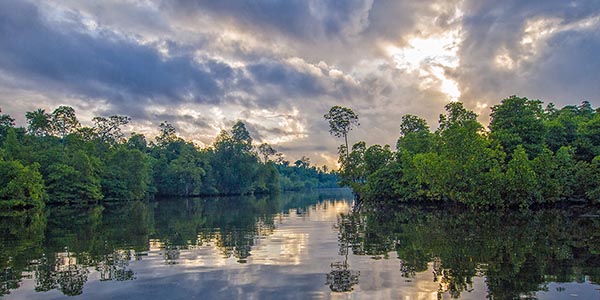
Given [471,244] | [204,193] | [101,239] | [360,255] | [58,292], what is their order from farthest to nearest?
[204,193] → [101,239] → [471,244] → [360,255] → [58,292]

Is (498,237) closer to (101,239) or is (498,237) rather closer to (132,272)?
(132,272)

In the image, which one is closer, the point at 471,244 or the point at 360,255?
the point at 360,255

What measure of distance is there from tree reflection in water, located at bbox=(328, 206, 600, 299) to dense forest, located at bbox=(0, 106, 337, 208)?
53414mm

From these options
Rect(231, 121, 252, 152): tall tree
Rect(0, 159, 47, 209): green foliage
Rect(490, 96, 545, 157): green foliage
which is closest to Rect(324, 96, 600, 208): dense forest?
Rect(490, 96, 545, 157): green foliage

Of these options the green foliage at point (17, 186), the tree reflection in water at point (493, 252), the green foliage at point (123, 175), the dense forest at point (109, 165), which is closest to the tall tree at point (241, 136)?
the dense forest at point (109, 165)

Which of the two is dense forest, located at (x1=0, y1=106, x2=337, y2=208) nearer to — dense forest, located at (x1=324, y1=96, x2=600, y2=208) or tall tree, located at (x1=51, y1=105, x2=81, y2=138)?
tall tree, located at (x1=51, y1=105, x2=81, y2=138)

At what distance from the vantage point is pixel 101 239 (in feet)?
77.7

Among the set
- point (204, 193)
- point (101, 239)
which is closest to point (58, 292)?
point (101, 239)

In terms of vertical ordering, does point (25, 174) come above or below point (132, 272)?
above

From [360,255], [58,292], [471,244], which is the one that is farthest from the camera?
[471,244]

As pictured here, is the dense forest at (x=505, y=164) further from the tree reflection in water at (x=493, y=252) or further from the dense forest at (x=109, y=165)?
the dense forest at (x=109, y=165)

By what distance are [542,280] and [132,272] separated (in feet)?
42.0

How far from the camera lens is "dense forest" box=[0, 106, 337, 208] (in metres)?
63.8

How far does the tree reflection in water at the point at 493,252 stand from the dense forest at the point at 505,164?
1199 centimetres
